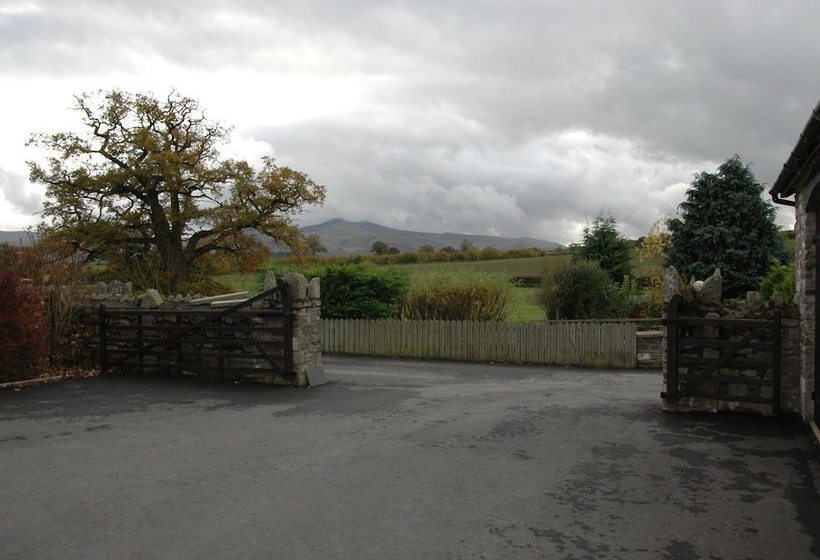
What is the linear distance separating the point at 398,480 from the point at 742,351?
6335 millimetres

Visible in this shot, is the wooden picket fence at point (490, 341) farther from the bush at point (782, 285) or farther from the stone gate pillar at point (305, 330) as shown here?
the stone gate pillar at point (305, 330)

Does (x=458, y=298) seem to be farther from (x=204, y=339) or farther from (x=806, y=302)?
(x=806, y=302)

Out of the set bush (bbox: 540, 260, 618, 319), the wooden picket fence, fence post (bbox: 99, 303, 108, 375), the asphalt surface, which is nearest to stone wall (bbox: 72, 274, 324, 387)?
fence post (bbox: 99, 303, 108, 375)

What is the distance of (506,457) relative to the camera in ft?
25.3

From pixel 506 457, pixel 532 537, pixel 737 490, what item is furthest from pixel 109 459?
pixel 737 490

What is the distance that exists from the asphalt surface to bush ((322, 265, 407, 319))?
35.0 feet

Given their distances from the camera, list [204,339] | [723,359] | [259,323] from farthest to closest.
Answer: [204,339] → [259,323] → [723,359]

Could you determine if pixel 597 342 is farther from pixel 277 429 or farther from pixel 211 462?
pixel 211 462

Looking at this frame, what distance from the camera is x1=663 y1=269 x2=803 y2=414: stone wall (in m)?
9.98

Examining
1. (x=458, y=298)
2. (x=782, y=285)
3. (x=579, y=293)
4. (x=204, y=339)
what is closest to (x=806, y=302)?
(x=782, y=285)

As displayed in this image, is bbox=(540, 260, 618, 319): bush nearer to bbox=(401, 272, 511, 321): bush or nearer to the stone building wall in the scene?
bbox=(401, 272, 511, 321): bush

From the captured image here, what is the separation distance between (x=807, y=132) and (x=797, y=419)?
15.3 ft

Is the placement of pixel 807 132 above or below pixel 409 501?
above

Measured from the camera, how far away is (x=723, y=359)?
1011 cm
